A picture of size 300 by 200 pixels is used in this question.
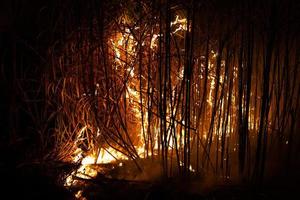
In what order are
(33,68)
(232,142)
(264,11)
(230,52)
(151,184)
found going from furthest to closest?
(33,68)
(232,142)
(151,184)
(230,52)
(264,11)

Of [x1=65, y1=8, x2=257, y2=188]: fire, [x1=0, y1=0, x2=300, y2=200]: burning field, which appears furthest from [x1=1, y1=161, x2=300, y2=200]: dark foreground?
[x1=65, y1=8, x2=257, y2=188]: fire

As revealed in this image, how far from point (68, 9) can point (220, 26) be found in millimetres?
813

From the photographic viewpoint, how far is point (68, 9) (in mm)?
2018

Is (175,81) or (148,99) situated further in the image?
(175,81)

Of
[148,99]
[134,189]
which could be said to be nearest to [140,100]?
[148,99]

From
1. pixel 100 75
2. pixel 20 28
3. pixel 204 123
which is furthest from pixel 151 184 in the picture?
pixel 20 28

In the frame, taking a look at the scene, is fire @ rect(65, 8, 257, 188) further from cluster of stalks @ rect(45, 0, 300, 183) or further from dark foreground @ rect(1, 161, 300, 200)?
dark foreground @ rect(1, 161, 300, 200)

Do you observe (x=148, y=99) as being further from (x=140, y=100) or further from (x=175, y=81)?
(x=175, y=81)

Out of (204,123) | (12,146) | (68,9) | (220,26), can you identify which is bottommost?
(12,146)

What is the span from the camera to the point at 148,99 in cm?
203

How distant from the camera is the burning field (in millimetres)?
1915

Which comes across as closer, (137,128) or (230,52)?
(230,52)

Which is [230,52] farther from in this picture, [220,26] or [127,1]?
[127,1]

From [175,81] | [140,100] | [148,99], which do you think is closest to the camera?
[148,99]
